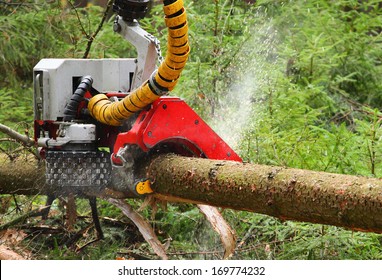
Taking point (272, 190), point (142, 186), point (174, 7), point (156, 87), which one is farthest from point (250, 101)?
point (272, 190)

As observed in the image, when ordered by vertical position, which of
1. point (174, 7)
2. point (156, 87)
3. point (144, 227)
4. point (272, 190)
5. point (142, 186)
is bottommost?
point (144, 227)

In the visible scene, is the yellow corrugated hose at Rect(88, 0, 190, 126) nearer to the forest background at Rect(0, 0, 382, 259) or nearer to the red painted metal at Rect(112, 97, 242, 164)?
the red painted metal at Rect(112, 97, 242, 164)

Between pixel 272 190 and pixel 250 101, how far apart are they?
9.06 ft

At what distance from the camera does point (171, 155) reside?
502 cm

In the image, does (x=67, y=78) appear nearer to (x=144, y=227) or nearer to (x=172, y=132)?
(x=172, y=132)

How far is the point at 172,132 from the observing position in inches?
194

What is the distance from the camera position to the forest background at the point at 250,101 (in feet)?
18.4

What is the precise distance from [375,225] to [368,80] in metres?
4.73

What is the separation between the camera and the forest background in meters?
5.60

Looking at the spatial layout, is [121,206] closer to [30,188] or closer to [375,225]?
[30,188]

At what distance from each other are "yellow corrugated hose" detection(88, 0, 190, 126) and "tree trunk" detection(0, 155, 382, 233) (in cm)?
38

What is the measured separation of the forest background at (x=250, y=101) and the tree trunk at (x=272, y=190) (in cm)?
74

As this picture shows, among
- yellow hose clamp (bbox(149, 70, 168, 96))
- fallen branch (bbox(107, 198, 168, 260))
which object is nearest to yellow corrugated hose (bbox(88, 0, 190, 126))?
yellow hose clamp (bbox(149, 70, 168, 96))

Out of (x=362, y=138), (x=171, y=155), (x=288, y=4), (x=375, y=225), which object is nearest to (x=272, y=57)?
(x=288, y=4)
